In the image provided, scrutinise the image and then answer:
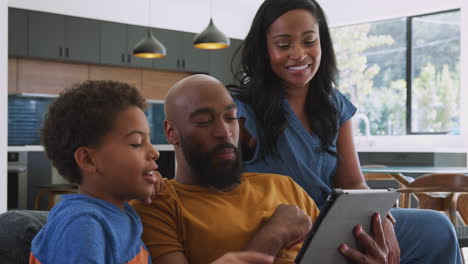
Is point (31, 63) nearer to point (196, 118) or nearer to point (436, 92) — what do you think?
point (436, 92)

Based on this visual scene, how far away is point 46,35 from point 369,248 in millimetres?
6487

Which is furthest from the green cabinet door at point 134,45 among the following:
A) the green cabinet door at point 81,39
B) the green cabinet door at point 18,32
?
the green cabinet door at point 18,32

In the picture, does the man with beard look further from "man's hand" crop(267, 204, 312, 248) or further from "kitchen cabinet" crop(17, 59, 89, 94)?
"kitchen cabinet" crop(17, 59, 89, 94)

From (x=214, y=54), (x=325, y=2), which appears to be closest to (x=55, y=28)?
(x=214, y=54)

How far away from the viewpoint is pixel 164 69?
26.4 feet

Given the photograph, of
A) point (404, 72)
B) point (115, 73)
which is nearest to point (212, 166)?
point (404, 72)

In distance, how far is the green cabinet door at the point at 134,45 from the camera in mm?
7680

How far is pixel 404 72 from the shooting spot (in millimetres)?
7191

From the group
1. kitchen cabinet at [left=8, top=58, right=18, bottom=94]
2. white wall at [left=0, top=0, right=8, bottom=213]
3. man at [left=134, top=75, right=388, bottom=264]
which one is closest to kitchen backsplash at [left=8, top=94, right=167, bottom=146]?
kitchen cabinet at [left=8, top=58, right=18, bottom=94]

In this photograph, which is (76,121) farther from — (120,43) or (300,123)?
(120,43)

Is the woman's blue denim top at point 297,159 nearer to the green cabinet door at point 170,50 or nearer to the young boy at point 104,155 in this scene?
the young boy at point 104,155

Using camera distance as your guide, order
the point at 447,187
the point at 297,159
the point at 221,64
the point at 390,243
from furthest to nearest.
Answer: the point at 221,64 → the point at 447,187 → the point at 297,159 → the point at 390,243

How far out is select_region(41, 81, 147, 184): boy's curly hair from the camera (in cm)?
99

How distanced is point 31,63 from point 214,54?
110 inches
